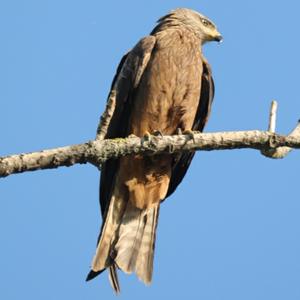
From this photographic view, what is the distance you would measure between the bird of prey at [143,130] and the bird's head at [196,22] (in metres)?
0.58

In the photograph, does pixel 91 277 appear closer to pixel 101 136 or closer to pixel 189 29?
pixel 101 136

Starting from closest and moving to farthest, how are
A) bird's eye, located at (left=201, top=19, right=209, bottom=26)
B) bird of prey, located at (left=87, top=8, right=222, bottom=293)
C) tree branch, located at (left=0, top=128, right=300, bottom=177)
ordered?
1. tree branch, located at (left=0, top=128, right=300, bottom=177)
2. bird of prey, located at (left=87, top=8, right=222, bottom=293)
3. bird's eye, located at (left=201, top=19, right=209, bottom=26)

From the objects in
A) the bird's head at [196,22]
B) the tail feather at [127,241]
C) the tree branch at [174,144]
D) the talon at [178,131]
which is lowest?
the tail feather at [127,241]

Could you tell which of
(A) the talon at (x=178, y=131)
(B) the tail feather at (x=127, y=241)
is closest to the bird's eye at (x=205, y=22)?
(A) the talon at (x=178, y=131)

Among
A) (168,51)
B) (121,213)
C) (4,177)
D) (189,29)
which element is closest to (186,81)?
(168,51)

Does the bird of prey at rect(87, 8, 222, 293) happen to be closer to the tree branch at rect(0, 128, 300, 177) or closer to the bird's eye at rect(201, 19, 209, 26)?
the bird's eye at rect(201, 19, 209, 26)

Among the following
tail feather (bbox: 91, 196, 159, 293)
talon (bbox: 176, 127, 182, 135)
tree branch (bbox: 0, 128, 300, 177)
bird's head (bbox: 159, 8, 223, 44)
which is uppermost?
bird's head (bbox: 159, 8, 223, 44)

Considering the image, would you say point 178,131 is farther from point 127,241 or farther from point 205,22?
point 205,22

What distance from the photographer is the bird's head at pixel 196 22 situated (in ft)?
25.3

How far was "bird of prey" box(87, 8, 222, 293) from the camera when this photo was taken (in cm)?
668

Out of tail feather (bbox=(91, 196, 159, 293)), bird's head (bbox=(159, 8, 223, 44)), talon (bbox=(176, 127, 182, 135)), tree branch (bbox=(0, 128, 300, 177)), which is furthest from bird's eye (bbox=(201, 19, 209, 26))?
tree branch (bbox=(0, 128, 300, 177))

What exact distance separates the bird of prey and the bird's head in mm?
584

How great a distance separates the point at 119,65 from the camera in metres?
7.11

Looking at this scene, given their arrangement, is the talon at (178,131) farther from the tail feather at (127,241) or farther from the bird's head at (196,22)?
the bird's head at (196,22)
